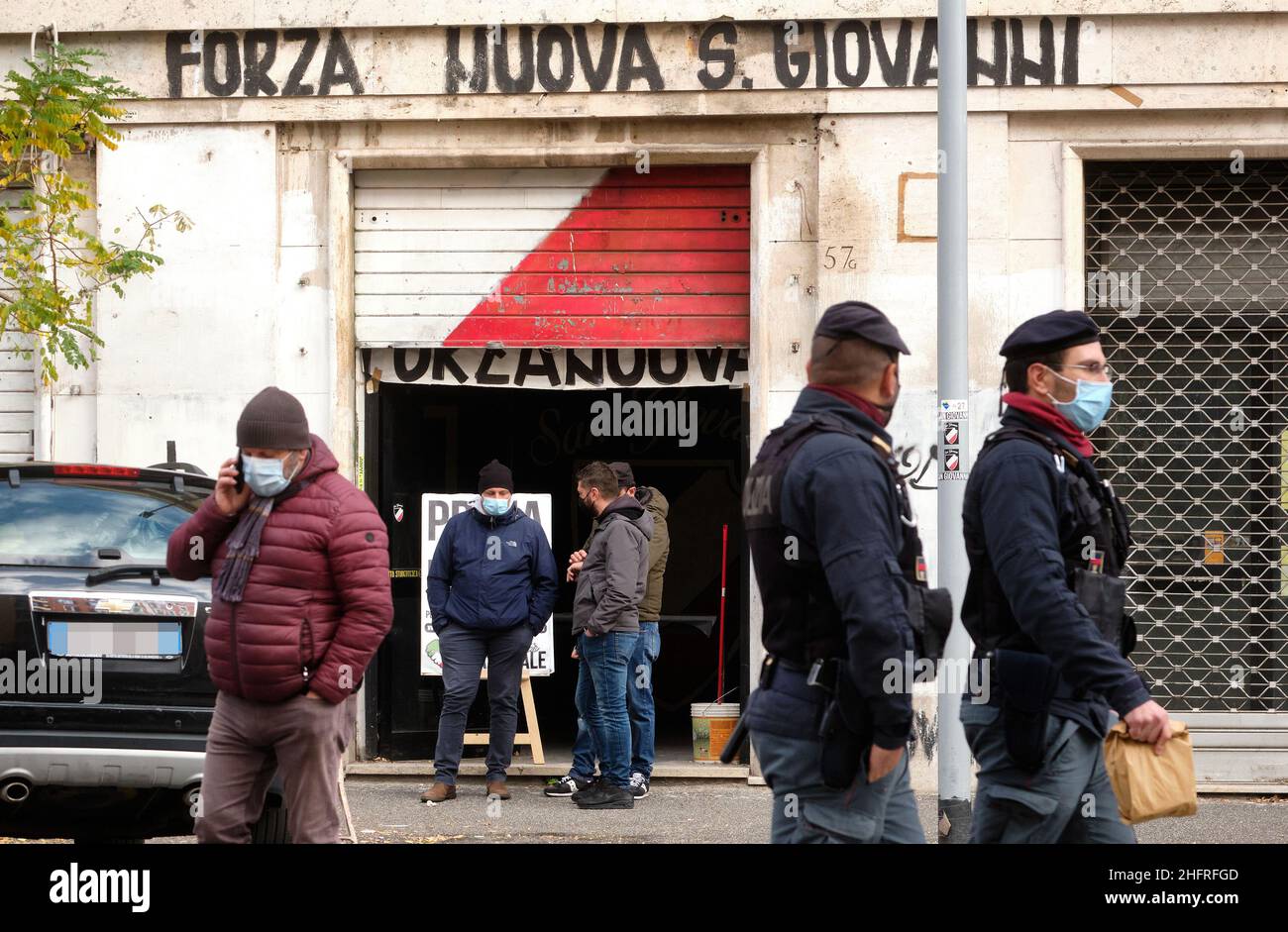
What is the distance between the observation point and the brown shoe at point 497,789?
9.17 metres

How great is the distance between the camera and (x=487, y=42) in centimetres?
1017

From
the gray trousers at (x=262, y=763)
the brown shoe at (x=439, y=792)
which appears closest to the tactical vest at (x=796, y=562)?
the gray trousers at (x=262, y=763)

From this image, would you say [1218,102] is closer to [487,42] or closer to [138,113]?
[487,42]

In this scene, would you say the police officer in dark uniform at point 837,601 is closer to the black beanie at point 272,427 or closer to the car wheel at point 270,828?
the black beanie at point 272,427

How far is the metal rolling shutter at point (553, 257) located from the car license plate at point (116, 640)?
15.0 feet

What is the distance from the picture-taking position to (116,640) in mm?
5988

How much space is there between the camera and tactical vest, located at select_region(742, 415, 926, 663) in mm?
3953

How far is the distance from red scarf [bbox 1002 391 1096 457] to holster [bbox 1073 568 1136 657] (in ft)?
1.30

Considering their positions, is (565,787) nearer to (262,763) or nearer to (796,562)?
(262,763)

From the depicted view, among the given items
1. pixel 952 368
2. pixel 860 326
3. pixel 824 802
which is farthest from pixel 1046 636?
pixel 952 368

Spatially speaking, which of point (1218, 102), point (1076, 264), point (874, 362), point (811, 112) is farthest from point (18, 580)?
point (1218, 102)

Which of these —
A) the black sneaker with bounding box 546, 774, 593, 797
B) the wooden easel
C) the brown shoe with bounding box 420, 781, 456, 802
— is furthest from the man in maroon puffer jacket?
the wooden easel

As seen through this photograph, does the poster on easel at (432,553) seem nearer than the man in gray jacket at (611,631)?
No

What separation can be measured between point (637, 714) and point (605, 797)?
0.74 m
